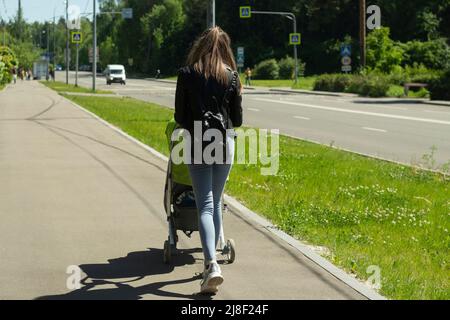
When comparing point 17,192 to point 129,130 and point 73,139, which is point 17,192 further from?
point 129,130

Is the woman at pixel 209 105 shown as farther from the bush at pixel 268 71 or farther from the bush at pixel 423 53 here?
the bush at pixel 268 71

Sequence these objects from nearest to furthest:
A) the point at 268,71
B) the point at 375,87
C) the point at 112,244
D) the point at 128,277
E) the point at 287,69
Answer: the point at 128,277 < the point at 112,244 < the point at 375,87 < the point at 287,69 < the point at 268,71

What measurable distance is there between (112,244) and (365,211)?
10.3ft

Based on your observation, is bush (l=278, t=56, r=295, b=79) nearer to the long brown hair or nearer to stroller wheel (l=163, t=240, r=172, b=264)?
stroller wheel (l=163, t=240, r=172, b=264)

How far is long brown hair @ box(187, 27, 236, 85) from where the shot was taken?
577cm

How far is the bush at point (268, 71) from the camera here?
8762cm

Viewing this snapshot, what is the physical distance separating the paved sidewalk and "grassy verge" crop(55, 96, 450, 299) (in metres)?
0.46

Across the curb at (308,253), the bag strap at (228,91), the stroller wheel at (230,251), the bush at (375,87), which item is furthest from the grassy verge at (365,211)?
the bush at (375,87)

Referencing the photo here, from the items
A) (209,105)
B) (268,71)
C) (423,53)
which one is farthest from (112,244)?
(268,71)

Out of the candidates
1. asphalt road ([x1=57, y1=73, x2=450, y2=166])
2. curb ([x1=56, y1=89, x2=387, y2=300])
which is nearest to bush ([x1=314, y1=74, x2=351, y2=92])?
asphalt road ([x1=57, y1=73, x2=450, y2=166])

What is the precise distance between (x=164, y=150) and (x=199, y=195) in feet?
32.7

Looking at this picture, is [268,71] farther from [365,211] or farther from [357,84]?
[365,211]

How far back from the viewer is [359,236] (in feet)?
26.1

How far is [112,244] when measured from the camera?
7570 millimetres
